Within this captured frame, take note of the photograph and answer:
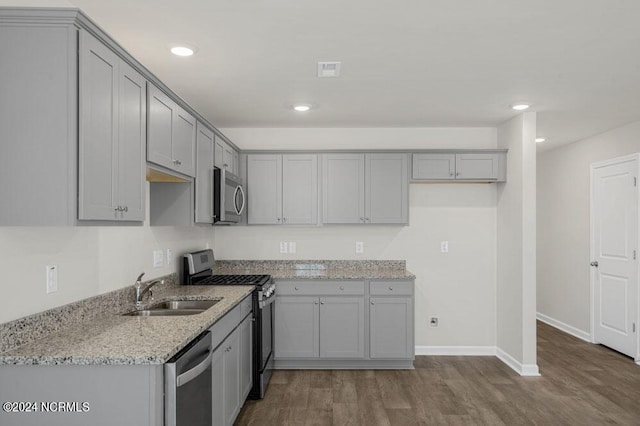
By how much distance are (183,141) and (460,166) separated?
2.91m

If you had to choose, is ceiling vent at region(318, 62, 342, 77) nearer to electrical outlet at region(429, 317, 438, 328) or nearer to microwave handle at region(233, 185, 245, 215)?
microwave handle at region(233, 185, 245, 215)

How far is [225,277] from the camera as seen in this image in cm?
415

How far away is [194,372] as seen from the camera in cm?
199

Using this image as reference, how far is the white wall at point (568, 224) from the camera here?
206 inches

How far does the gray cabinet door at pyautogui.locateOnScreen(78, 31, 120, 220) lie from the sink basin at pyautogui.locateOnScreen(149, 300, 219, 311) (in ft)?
3.75

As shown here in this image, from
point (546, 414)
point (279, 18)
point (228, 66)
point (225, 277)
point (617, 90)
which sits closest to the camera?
point (279, 18)

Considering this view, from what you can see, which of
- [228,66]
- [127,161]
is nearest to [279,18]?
[228,66]

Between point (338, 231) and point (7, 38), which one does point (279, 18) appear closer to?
point (7, 38)

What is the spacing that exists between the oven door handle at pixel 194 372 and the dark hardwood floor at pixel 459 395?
1.18 metres

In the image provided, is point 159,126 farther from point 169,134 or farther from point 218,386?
point 218,386

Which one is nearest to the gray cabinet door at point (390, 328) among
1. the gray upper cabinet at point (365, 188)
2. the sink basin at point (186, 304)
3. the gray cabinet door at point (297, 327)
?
the gray cabinet door at point (297, 327)

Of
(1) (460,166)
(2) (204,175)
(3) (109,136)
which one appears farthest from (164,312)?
(1) (460,166)

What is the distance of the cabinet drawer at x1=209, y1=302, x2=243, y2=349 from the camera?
8.07 ft

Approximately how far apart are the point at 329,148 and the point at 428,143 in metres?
1.10
